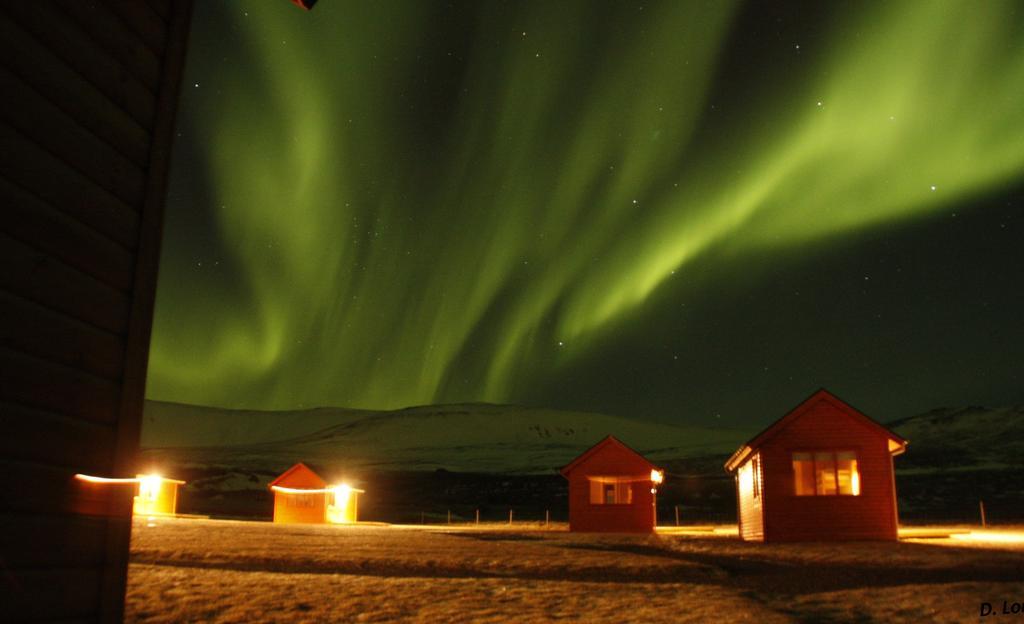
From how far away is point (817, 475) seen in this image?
2870cm

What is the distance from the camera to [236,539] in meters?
23.3

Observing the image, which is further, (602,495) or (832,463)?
(602,495)

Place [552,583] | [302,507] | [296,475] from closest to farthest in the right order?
[552,583]
[302,507]
[296,475]

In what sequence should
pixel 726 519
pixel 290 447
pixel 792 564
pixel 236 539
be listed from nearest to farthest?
pixel 792 564
pixel 236 539
pixel 726 519
pixel 290 447

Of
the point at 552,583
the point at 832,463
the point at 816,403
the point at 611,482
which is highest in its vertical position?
the point at 816,403

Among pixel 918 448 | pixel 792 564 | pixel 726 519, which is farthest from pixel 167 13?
pixel 918 448

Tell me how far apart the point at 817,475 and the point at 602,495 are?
1226 cm

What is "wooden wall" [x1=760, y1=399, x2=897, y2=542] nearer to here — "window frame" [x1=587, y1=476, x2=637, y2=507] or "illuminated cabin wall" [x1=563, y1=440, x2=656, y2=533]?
"illuminated cabin wall" [x1=563, y1=440, x2=656, y2=533]

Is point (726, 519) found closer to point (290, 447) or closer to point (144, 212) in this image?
point (144, 212)

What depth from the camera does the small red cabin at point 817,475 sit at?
88.9ft

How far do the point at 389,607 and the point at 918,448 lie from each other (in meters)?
101

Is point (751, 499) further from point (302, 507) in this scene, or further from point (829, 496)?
point (302, 507)

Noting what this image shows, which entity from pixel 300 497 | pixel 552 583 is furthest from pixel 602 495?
pixel 552 583

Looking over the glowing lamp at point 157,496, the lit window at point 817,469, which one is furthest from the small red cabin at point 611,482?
the glowing lamp at point 157,496
